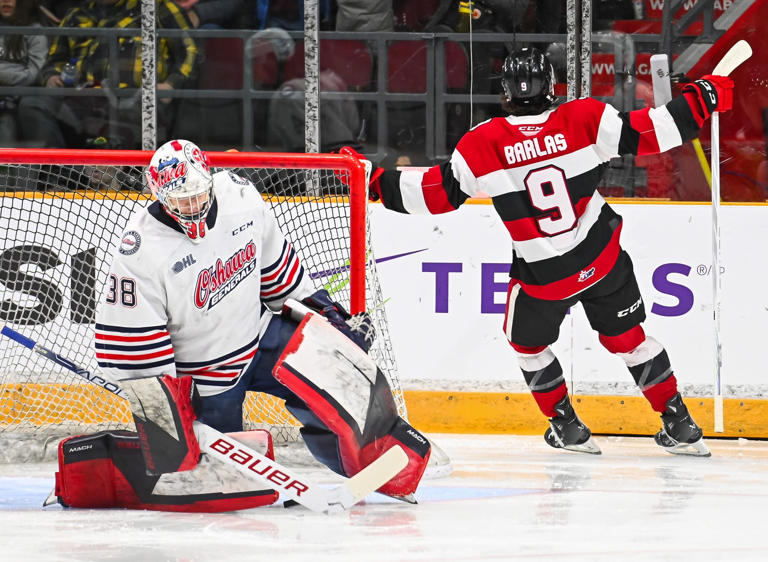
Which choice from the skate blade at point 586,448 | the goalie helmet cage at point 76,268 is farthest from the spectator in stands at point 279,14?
the skate blade at point 586,448

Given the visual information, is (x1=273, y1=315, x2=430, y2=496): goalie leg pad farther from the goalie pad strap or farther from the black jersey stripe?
the black jersey stripe

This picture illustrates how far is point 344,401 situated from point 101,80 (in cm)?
234

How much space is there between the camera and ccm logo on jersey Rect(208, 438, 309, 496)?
2.87 meters

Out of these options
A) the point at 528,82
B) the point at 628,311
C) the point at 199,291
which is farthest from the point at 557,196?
the point at 199,291

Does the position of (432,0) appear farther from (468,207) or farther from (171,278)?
(171,278)

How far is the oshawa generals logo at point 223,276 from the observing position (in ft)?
9.52

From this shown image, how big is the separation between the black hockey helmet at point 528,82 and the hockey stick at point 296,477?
4.00ft

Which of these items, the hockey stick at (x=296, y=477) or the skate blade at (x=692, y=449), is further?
the skate blade at (x=692, y=449)

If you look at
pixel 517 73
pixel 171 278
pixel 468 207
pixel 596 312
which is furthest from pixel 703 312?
pixel 171 278

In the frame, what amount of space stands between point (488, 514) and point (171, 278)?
40.0 inches

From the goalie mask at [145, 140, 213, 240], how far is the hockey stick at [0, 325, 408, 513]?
0.52m

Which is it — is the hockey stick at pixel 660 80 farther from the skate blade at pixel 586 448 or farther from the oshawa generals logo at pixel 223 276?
the oshawa generals logo at pixel 223 276

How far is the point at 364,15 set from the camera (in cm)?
463

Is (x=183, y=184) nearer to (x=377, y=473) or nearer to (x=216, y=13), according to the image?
(x=377, y=473)
